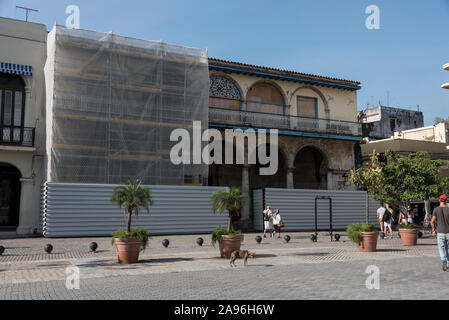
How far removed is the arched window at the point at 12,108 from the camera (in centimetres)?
1862

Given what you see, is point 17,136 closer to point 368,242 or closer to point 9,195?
point 9,195

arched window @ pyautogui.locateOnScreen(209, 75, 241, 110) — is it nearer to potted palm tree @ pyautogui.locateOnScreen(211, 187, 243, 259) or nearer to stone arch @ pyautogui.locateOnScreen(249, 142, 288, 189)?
stone arch @ pyautogui.locateOnScreen(249, 142, 288, 189)

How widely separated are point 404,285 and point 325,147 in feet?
60.8

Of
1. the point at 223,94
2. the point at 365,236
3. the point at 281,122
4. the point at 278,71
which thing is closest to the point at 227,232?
the point at 365,236

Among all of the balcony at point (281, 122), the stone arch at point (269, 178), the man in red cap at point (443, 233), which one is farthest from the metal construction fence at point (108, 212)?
the man in red cap at point (443, 233)

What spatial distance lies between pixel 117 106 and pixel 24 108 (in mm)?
4268

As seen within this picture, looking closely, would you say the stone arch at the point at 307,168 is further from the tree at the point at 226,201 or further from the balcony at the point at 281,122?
the tree at the point at 226,201

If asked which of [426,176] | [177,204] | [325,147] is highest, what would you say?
[325,147]

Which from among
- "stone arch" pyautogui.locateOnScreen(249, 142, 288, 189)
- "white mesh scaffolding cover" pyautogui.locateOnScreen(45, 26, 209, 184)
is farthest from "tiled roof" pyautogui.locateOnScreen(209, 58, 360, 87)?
"stone arch" pyautogui.locateOnScreen(249, 142, 288, 189)

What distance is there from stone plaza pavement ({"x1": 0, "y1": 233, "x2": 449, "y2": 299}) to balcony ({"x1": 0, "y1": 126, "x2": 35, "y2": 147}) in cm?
570

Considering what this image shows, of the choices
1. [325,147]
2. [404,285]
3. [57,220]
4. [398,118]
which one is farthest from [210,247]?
[398,118]

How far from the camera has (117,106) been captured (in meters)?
18.9
